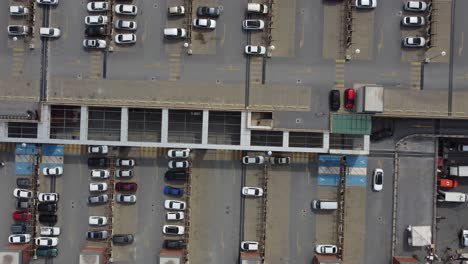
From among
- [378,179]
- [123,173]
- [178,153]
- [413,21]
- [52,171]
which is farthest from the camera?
[378,179]

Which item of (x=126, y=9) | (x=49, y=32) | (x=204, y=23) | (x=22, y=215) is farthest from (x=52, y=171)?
(x=204, y=23)

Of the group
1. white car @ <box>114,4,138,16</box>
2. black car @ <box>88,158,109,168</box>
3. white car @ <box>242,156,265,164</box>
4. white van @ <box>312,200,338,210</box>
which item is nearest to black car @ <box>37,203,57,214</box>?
black car @ <box>88,158,109,168</box>

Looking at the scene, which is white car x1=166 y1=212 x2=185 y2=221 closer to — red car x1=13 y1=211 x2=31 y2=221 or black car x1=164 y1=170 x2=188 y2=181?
black car x1=164 y1=170 x2=188 y2=181

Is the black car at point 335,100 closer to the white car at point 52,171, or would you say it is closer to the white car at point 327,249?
the white car at point 327,249

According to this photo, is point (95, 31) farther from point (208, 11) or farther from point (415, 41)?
point (415, 41)

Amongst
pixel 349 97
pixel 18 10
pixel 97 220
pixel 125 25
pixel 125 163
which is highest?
pixel 18 10

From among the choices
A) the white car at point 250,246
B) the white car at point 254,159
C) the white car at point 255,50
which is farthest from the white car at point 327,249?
the white car at point 255,50

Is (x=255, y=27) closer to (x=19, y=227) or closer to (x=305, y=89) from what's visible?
(x=305, y=89)
